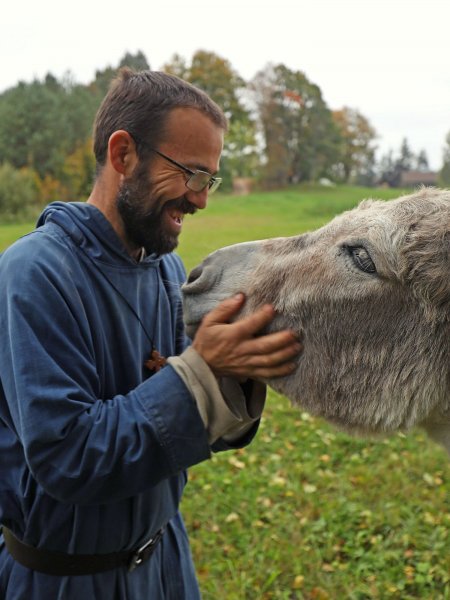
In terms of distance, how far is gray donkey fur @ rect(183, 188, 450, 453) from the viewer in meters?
1.82

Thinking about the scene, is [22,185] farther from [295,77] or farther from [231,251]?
[231,251]

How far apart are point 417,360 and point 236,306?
65 centimetres

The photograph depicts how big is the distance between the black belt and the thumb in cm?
92

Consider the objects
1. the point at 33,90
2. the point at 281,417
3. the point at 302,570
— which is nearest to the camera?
the point at 302,570

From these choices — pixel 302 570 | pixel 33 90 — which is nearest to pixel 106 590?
pixel 302 570

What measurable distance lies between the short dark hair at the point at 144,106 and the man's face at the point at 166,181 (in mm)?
38

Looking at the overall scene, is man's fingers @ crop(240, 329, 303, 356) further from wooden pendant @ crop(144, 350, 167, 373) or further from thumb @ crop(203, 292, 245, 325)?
wooden pendant @ crop(144, 350, 167, 373)

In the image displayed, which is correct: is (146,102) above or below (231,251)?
above

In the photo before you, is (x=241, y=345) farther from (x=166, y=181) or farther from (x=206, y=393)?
(x=166, y=181)

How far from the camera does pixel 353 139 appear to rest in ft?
168

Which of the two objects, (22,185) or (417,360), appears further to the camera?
(22,185)

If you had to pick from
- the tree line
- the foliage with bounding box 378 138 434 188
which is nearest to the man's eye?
the tree line

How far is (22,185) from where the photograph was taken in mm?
37875

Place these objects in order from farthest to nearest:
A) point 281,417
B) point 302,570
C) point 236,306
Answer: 1. point 281,417
2. point 302,570
3. point 236,306
